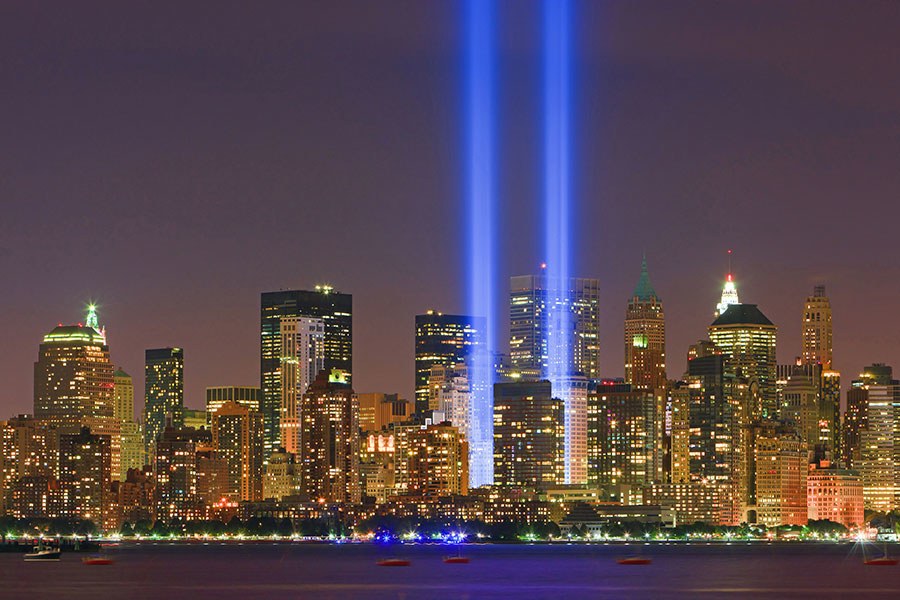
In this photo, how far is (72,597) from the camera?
17950 cm

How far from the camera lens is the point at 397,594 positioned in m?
184

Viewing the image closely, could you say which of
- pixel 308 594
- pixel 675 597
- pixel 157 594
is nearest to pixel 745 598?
pixel 675 597

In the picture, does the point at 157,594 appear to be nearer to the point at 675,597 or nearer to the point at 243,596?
the point at 243,596

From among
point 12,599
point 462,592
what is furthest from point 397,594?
point 12,599

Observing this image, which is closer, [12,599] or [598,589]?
[12,599]

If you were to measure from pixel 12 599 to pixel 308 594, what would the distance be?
25.4 metres

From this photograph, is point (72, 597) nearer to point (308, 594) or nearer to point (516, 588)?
point (308, 594)

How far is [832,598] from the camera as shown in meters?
181

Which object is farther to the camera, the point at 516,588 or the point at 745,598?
the point at 516,588

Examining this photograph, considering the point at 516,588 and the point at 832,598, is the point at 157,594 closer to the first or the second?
the point at 516,588

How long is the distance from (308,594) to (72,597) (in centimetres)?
2012

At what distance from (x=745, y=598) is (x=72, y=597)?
183 ft

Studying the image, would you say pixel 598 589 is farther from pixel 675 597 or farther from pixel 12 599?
pixel 12 599

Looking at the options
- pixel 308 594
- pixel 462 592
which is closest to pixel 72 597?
pixel 308 594
